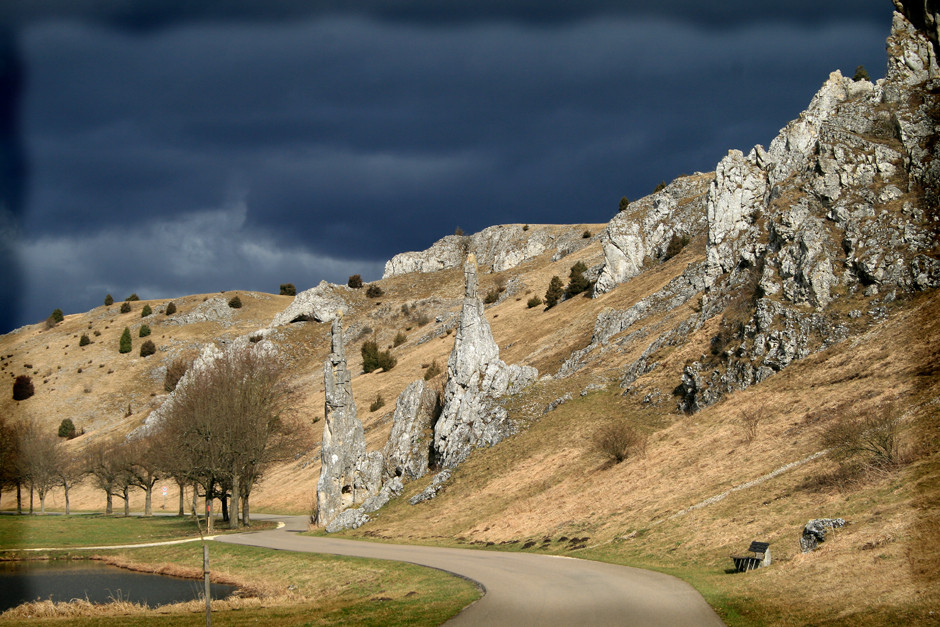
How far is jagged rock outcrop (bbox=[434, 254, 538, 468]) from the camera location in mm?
48969

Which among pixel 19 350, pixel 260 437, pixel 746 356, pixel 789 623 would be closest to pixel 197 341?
pixel 19 350

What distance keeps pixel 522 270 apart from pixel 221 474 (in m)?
84.3

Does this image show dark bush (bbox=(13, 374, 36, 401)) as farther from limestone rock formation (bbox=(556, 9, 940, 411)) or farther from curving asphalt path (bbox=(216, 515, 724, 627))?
curving asphalt path (bbox=(216, 515, 724, 627))

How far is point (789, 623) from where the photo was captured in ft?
45.5

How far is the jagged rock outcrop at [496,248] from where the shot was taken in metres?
136

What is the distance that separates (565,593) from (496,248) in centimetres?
13367

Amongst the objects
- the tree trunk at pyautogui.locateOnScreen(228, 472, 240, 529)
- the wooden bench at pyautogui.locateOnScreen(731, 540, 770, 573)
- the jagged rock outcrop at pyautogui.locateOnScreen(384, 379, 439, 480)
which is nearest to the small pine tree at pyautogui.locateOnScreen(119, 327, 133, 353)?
the tree trunk at pyautogui.locateOnScreen(228, 472, 240, 529)

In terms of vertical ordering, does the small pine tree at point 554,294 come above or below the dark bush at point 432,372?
above

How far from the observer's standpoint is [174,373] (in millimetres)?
103438

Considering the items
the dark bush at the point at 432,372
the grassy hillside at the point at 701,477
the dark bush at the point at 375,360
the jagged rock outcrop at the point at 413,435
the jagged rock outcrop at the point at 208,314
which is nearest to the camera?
the grassy hillside at the point at 701,477

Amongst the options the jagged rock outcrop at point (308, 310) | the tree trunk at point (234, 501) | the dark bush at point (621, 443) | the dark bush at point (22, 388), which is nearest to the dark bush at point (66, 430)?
the dark bush at point (22, 388)

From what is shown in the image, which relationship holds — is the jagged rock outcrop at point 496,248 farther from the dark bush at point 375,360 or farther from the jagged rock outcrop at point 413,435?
the jagged rock outcrop at point 413,435

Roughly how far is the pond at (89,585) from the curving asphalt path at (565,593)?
9.38 meters

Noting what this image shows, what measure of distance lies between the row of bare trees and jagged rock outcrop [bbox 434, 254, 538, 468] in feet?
47.9
